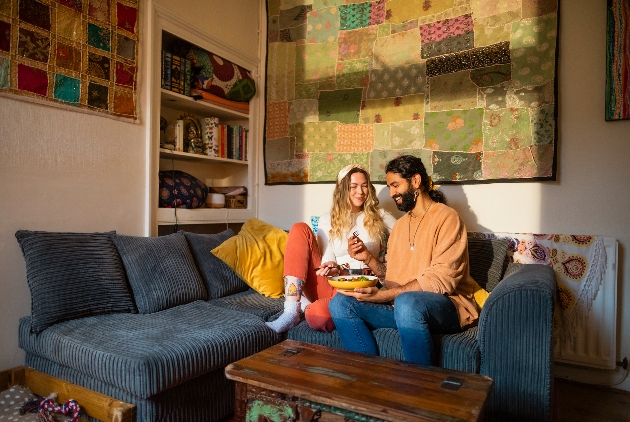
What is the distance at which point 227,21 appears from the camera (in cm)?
312

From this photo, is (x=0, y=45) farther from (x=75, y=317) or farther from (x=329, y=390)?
(x=329, y=390)

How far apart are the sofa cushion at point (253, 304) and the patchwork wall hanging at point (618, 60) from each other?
6.60 ft

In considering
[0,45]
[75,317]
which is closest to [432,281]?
[75,317]

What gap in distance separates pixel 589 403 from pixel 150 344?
205 centimetres

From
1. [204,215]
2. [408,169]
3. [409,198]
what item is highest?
[408,169]

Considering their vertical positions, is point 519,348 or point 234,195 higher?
point 234,195

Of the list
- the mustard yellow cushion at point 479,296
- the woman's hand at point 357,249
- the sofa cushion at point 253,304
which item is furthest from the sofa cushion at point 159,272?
the mustard yellow cushion at point 479,296

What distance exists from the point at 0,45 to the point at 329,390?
6.59 ft

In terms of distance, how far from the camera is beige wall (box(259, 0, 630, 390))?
2.22 m

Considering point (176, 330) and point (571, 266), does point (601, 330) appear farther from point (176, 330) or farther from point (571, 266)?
point (176, 330)

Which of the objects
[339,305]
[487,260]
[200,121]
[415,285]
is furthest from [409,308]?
[200,121]

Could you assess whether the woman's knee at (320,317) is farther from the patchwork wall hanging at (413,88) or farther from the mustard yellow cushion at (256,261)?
the patchwork wall hanging at (413,88)

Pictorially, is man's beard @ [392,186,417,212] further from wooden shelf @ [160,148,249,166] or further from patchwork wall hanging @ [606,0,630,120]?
wooden shelf @ [160,148,249,166]

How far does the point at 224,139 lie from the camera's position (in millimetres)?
3158
